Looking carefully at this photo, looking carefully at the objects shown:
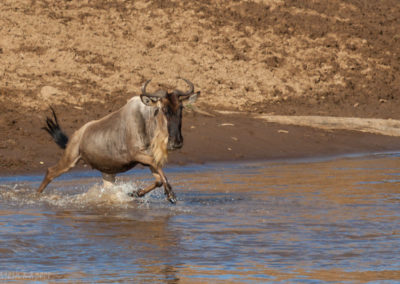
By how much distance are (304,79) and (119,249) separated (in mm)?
21109

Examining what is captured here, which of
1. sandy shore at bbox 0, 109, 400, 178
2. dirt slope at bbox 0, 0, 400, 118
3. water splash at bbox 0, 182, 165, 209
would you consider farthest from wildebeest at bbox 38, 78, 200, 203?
dirt slope at bbox 0, 0, 400, 118

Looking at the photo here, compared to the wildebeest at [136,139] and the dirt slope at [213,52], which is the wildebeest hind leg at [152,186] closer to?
the wildebeest at [136,139]

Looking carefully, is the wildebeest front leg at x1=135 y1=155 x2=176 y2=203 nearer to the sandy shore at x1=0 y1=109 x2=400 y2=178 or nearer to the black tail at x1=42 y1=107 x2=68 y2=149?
the black tail at x1=42 y1=107 x2=68 y2=149

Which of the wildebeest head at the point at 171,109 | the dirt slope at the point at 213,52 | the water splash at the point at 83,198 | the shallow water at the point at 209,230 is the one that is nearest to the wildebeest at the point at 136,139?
the wildebeest head at the point at 171,109

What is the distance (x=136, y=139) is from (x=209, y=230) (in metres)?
3.26

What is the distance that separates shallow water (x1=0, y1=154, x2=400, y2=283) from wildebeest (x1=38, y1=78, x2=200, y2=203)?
388 millimetres

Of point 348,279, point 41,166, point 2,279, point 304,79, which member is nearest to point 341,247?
point 348,279

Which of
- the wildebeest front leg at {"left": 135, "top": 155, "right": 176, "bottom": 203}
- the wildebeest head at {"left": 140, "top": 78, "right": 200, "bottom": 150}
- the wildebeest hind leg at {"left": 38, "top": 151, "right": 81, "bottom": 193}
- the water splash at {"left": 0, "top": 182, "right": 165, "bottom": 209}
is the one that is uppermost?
the wildebeest head at {"left": 140, "top": 78, "right": 200, "bottom": 150}

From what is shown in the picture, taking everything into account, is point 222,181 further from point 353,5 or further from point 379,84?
point 353,5

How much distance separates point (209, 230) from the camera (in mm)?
9852

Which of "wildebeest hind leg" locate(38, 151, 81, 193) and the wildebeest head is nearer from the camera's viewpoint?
the wildebeest head

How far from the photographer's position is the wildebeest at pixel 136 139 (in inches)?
473

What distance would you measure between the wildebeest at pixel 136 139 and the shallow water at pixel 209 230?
39 centimetres

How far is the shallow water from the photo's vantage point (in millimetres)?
7555
